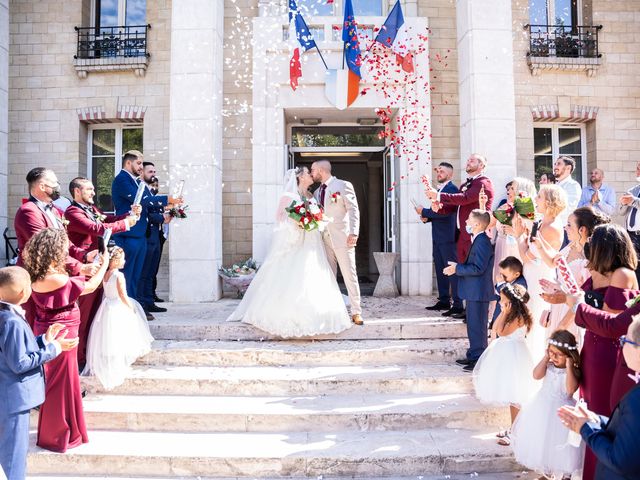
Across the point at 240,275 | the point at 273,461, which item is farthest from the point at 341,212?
the point at 273,461

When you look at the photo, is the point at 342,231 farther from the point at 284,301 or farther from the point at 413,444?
the point at 413,444

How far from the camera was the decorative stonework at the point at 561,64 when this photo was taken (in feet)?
30.1

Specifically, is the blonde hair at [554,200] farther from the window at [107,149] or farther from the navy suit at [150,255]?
the window at [107,149]

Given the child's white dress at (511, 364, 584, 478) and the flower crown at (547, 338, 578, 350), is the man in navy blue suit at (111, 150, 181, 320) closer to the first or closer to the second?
the child's white dress at (511, 364, 584, 478)

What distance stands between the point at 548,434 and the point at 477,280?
6.21 ft

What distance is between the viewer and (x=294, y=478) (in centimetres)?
383

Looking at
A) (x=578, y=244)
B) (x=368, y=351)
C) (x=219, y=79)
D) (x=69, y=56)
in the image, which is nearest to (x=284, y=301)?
(x=368, y=351)

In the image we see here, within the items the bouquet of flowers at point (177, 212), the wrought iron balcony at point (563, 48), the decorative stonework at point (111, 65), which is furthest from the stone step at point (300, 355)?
the wrought iron balcony at point (563, 48)

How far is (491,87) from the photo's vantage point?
8.24 metres

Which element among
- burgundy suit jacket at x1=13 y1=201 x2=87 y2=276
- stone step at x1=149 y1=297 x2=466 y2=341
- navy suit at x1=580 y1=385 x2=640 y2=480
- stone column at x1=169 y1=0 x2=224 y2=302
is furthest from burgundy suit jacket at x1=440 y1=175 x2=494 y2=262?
burgundy suit jacket at x1=13 y1=201 x2=87 y2=276

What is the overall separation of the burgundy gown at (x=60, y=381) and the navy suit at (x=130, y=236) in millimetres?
2433

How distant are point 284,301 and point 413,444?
2.33 meters

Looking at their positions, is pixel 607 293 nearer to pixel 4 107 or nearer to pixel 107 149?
pixel 107 149

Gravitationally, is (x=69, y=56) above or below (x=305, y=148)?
above
